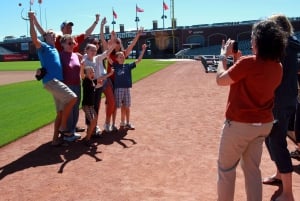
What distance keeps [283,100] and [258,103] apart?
89 cm

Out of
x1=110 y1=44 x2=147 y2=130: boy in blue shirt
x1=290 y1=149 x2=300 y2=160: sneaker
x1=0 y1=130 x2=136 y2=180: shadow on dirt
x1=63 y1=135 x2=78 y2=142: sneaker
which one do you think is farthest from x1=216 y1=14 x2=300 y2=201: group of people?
x1=110 y1=44 x2=147 y2=130: boy in blue shirt

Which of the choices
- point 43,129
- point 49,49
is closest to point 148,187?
point 49,49

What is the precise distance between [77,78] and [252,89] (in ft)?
15.4

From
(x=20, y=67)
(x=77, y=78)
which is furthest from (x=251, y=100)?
(x=20, y=67)

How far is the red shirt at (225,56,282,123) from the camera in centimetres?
361

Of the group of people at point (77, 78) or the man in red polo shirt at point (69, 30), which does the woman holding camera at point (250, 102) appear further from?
the man in red polo shirt at point (69, 30)

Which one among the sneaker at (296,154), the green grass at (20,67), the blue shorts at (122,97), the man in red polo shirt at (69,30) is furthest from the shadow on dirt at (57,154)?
the green grass at (20,67)

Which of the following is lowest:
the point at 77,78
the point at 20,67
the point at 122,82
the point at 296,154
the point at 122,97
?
the point at 20,67

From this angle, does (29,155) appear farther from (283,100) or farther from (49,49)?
(283,100)

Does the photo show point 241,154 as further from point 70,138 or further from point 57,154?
point 70,138

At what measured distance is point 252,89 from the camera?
368 centimetres

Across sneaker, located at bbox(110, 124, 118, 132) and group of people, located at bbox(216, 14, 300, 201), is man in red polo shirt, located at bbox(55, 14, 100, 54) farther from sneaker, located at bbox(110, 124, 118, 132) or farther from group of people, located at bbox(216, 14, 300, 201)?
group of people, located at bbox(216, 14, 300, 201)

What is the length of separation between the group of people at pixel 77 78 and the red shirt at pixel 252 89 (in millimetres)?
4035

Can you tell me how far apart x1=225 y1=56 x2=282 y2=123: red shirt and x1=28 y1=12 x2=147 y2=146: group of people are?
404 cm
